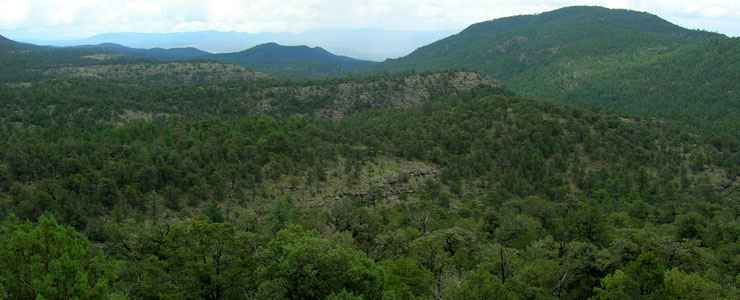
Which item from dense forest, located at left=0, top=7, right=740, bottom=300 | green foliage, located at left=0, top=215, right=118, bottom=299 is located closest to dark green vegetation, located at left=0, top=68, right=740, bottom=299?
green foliage, located at left=0, top=215, right=118, bottom=299

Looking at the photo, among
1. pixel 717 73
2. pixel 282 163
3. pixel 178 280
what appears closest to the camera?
pixel 178 280

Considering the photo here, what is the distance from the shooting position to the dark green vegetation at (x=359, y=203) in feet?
105

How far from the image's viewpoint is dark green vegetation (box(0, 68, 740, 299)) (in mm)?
32031

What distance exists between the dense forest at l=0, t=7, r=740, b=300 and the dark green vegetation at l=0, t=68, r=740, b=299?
206 mm

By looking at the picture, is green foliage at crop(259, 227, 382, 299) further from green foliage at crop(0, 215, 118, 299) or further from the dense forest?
green foliage at crop(0, 215, 118, 299)

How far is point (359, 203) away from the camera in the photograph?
2800 inches

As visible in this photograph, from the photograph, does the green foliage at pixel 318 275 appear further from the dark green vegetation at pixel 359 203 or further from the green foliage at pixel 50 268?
the green foliage at pixel 50 268

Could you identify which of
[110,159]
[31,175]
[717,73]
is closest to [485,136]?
[110,159]

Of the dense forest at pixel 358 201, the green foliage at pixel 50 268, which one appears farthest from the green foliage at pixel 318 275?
the green foliage at pixel 50 268

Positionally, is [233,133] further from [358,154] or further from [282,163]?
[358,154]

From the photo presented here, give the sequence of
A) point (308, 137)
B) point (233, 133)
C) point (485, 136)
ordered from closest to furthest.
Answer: point (233, 133), point (308, 137), point (485, 136)

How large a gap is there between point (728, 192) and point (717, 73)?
109 metres

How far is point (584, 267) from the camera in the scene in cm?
3925

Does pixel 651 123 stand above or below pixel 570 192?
above
